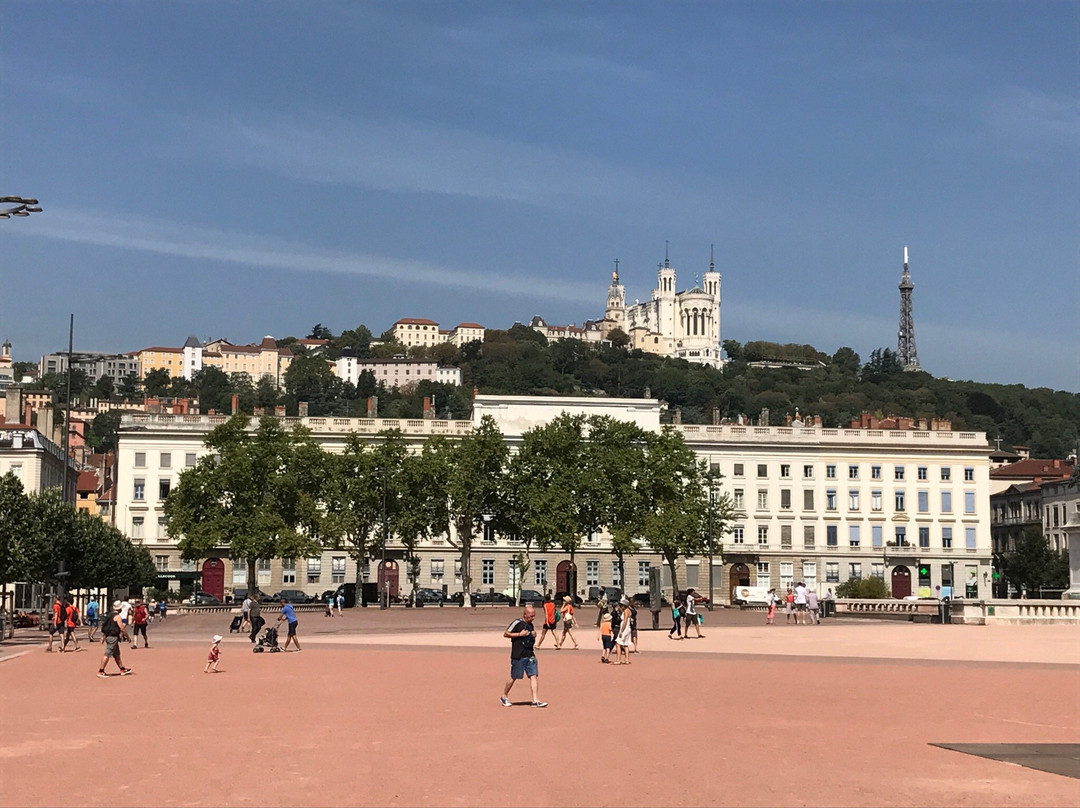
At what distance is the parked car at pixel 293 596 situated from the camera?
9275 centimetres

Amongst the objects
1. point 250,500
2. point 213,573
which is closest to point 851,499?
point 250,500

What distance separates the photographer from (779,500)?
362ft

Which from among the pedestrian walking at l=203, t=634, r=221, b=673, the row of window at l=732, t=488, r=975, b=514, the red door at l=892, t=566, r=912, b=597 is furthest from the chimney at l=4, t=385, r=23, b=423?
the pedestrian walking at l=203, t=634, r=221, b=673

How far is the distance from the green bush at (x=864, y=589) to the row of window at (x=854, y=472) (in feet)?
41.4

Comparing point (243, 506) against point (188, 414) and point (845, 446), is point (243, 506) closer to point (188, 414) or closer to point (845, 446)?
point (188, 414)

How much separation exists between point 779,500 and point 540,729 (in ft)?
296

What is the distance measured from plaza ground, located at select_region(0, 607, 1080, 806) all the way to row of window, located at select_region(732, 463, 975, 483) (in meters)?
68.1

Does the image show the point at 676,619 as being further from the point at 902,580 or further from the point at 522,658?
the point at 902,580

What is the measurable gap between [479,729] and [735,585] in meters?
88.7

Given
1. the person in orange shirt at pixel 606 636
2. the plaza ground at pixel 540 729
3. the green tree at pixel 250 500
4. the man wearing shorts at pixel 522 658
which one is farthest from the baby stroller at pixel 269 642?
the green tree at pixel 250 500

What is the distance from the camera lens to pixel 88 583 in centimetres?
7244

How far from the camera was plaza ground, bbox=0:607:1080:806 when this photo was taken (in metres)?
16.4

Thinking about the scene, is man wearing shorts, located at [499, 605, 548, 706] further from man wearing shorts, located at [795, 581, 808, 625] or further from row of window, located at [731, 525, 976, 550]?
row of window, located at [731, 525, 976, 550]

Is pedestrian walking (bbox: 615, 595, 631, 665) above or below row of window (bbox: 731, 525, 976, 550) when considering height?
below
